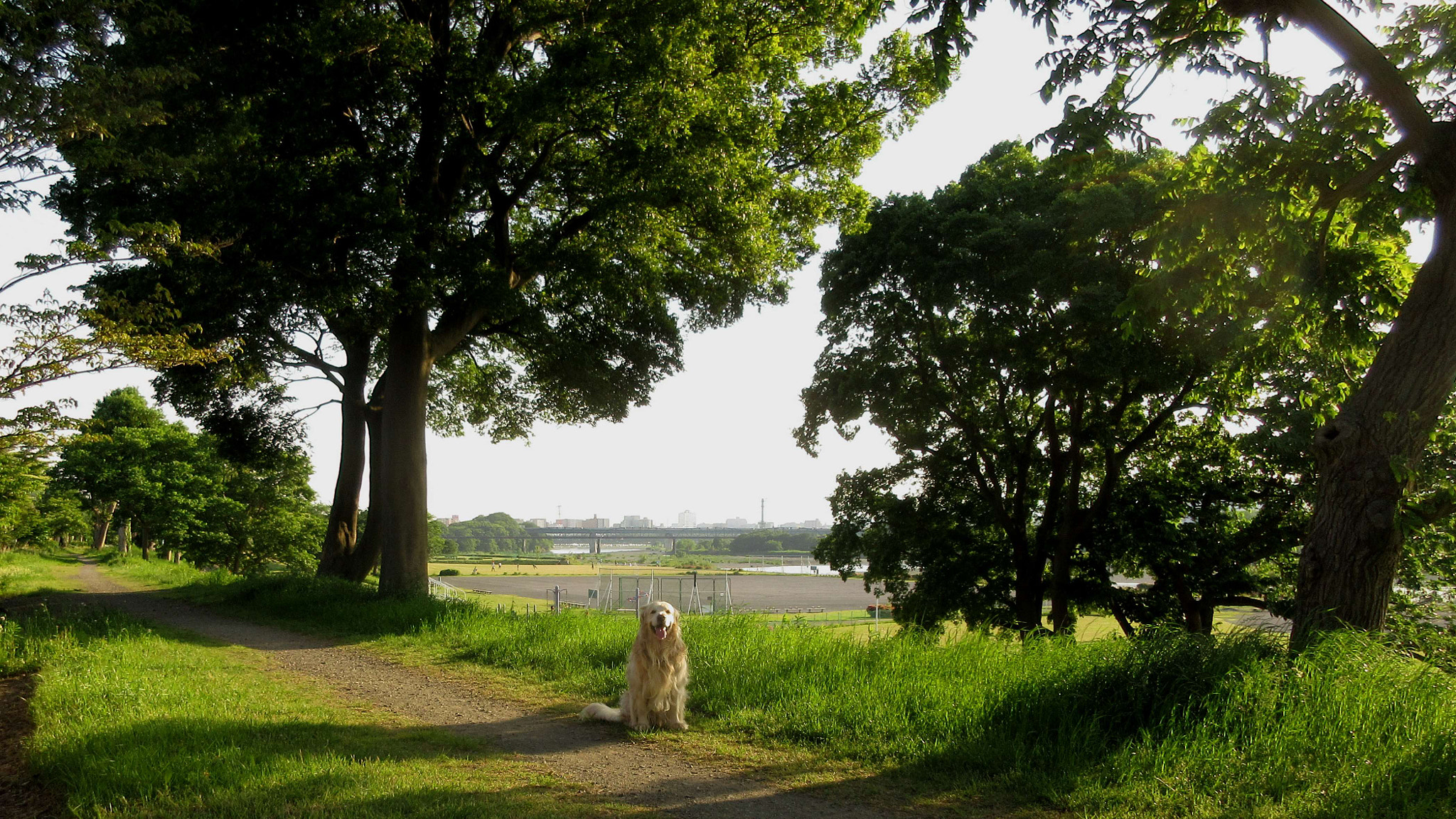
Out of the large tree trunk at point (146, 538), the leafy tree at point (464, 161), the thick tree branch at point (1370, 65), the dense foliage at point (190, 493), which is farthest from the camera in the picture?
the large tree trunk at point (146, 538)

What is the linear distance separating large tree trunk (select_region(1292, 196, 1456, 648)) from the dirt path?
3.91m

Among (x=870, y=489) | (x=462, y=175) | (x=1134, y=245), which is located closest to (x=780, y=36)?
(x=462, y=175)

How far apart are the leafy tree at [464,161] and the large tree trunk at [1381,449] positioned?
695 cm

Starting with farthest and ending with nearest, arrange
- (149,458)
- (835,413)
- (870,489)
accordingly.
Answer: (149,458), (870,489), (835,413)

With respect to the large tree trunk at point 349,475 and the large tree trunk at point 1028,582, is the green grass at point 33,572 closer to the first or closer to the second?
the large tree trunk at point 349,475

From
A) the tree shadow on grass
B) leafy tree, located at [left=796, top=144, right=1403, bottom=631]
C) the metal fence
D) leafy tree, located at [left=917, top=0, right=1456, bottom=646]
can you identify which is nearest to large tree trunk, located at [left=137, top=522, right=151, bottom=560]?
the metal fence

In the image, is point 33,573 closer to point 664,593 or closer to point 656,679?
point 664,593

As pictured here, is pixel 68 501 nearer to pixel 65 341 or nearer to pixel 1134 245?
pixel 65 341

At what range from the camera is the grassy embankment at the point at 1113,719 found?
4.33 meters

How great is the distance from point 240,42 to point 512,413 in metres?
10.8

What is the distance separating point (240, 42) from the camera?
12.0 metres

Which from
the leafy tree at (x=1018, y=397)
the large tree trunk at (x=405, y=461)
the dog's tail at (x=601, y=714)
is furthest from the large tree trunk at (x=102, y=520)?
the dog's tail at (x=601, y=714)

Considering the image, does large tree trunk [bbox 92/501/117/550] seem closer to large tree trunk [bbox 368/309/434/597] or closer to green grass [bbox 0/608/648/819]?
large tree trunk [bbox 368/309/434/597]

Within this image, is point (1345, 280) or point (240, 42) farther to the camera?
point (240, 42)
